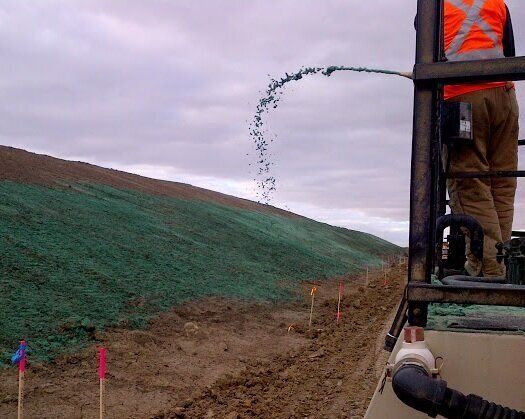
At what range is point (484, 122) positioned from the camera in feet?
11.3

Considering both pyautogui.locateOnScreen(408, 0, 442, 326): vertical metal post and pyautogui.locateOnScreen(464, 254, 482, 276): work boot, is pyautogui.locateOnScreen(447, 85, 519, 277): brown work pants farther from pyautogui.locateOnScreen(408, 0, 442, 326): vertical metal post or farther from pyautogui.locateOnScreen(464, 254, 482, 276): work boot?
pyautogui.locateOnScreen(408, 0, 442, 326): vertical metal post

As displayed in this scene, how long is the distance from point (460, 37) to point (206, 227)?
715 inches

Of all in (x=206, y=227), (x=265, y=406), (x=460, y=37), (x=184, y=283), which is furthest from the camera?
(x=206, y=227)

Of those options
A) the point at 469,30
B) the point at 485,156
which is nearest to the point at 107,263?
the point at 485,156

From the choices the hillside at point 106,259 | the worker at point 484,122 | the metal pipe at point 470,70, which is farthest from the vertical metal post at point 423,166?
the hillside at point 106,259

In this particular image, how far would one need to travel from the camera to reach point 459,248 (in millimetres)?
3668

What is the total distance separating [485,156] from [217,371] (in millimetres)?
5389

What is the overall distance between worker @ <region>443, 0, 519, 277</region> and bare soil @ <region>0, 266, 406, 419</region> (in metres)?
3.18

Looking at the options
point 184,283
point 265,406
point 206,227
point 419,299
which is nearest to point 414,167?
point 419,299

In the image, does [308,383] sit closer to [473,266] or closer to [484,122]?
[473,266]

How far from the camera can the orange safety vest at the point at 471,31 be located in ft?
10.4

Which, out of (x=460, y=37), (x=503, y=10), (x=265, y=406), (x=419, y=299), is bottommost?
(x=265, y=406)

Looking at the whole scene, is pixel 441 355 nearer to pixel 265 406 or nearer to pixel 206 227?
pixel 265 406

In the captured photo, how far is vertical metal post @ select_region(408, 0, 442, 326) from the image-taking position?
200cm
